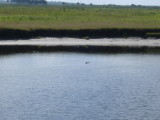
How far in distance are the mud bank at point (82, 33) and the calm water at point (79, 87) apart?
39.4 feet

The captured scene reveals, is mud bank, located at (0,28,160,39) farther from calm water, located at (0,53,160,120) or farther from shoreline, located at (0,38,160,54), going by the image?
calm water, located at (0,53,160,120)

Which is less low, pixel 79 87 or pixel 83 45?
pixel 79 87

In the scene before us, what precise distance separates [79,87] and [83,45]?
2651 centimetres

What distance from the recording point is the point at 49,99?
29281 millimetres

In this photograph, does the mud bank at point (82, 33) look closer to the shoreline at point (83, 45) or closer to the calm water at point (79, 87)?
the shoreline at point (83, 45)

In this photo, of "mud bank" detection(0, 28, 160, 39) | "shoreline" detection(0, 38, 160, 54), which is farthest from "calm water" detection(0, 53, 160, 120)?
"mud bank" detection(0, 28, 160, 39)

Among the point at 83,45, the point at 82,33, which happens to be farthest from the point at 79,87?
the point at 82,33

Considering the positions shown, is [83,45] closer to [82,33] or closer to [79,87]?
[82,33]

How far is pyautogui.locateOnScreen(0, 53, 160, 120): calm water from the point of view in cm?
2608

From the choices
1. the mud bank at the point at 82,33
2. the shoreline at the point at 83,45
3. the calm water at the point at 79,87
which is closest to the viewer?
the calm water at the point at 79,87

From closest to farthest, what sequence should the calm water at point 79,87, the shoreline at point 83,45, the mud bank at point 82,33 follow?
the calm water at point 79,87, the shoreline at point 83,45, the mud bank at point 82,33

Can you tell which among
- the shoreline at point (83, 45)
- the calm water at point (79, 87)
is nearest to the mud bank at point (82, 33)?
the shoreline at point (83, 45)

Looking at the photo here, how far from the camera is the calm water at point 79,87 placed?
26078 millimetres

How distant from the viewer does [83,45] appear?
195 ft
